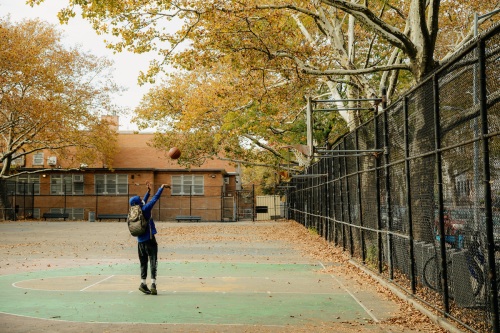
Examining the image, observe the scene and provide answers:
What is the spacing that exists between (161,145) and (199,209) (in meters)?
9.85

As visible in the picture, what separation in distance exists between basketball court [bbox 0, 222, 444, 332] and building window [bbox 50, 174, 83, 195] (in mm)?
34897

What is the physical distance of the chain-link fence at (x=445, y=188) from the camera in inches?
243

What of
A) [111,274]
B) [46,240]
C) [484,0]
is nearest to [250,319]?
[111,274]

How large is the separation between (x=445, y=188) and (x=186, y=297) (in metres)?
5.00

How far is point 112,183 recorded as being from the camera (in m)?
52.9

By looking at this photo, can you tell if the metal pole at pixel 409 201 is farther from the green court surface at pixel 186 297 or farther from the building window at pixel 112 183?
the building window at pixel 112 183

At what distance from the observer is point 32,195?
Answer: 51.0 metres

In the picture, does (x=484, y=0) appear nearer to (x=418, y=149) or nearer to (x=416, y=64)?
(x=416, y=64)

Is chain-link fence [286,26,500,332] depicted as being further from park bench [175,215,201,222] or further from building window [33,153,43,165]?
building window [33,153,43,165]

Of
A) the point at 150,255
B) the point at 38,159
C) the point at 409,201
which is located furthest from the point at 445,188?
the point at 38,159

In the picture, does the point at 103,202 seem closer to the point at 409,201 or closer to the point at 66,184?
the point at 66,184

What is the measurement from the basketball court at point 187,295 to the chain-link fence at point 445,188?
107 cm

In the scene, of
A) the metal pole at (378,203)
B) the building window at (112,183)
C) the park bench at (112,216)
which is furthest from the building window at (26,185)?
the metal pole at (378,203)

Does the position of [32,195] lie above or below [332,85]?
below
